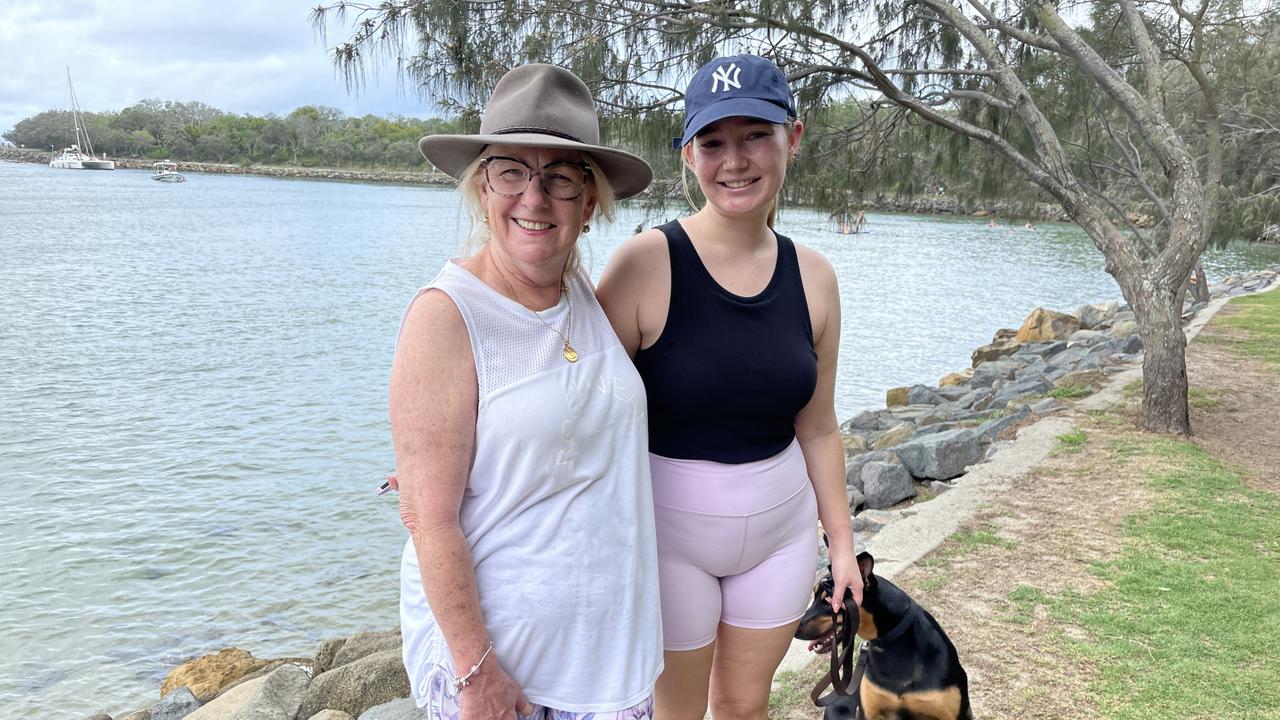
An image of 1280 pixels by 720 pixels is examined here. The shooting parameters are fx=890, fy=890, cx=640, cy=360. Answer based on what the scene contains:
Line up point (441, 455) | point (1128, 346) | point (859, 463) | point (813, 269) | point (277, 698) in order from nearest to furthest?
1. point (441, 455)
2. point (813, 269)
3. point (277, 698)
4. point (859, 463)
5. point (1128, 346)

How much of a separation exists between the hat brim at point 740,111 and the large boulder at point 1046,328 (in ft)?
48.8

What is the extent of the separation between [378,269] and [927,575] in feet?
79.6

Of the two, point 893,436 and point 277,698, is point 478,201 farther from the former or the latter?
point 893,436

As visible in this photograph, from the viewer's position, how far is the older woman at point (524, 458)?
4.63ft

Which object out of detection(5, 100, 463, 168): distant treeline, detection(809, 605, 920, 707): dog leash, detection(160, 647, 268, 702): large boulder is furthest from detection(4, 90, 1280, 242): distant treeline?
detection(5, 100, 463, 168): distant treeline

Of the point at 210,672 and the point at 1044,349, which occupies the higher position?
the point at 1044,349

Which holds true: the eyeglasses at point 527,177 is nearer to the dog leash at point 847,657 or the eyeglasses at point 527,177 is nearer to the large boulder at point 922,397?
the dog leash at point 847,657

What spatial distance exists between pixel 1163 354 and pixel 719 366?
629 cm

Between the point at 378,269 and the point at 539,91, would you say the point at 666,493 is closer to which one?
the point at 539,91

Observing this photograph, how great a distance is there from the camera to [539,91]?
1.56 metres

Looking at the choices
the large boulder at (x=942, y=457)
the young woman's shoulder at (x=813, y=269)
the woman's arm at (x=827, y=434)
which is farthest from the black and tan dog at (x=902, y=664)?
the large boulder at (x=942, y=457)

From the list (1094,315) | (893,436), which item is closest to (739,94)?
(893,436)

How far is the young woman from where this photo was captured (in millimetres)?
1811

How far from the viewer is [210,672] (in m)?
5.43
